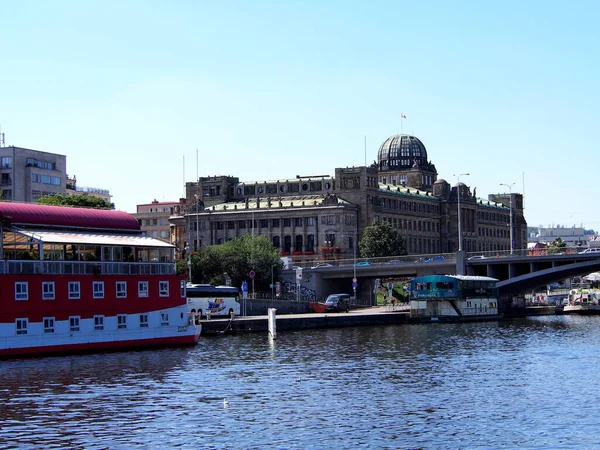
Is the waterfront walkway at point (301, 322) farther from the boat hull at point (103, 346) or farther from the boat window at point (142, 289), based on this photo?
the boat window at point (142, 289)

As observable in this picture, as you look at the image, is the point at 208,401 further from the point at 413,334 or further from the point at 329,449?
the point at 413,334

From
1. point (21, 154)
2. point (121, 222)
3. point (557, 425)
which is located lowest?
point (557, 425)

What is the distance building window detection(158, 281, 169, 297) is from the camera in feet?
315

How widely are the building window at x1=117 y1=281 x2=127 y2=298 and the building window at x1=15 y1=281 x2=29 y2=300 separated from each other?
9.66 metres

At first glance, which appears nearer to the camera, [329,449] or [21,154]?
[329,449]

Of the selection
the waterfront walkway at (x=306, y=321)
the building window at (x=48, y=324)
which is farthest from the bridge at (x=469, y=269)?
the building window at (x=48, y=324)

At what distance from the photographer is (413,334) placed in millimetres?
116188

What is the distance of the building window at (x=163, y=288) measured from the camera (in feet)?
315

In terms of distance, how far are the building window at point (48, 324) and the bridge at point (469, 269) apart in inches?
3191

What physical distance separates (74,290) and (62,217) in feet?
21.6

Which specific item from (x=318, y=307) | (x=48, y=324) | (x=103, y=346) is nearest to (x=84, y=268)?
(x=48, y=324)

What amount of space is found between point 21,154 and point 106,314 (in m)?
104

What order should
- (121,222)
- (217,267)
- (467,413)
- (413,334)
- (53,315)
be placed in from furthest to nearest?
(217,267), (413,334), (121,222), (53,315), (467,413)

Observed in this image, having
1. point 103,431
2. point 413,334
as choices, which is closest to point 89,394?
point 103,431
